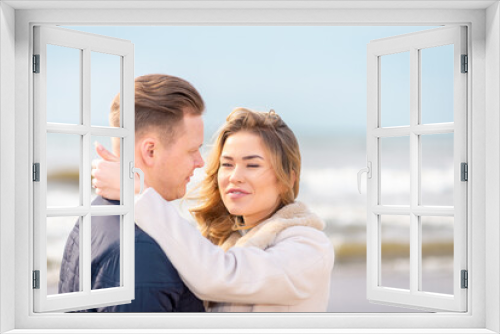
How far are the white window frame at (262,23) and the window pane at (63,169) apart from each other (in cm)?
24

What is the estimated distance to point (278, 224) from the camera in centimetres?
366

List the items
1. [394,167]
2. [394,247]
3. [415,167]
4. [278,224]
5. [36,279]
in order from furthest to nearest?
[394,247]
[394,167]
[278,224]
[415,167]
[36,279]

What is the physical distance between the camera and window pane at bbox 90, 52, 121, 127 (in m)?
3.21

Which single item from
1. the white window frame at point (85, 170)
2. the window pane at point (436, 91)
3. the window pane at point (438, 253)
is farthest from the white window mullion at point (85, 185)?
the window pane at point (438, 253)

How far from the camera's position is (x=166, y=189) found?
3738 mm

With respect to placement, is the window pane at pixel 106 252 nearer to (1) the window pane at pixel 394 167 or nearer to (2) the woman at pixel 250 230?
(2) the woman at pixel 250 230

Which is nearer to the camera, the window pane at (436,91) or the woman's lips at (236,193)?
the window pane at (436,91)

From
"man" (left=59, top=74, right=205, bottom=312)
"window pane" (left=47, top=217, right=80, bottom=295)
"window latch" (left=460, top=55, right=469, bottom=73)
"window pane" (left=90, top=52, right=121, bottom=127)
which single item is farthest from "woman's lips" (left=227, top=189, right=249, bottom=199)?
"window latch" (left=460, top=55, right=469, bottom=73)

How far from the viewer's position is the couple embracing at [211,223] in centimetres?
331

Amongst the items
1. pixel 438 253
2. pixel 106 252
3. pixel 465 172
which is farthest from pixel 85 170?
pixel 438 253

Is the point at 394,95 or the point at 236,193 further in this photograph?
the point at 394,95

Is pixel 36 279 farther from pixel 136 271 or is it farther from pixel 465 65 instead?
pixel 465 65

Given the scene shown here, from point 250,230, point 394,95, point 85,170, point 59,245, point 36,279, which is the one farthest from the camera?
point 394,95

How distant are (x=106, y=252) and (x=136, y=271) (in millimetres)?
267
